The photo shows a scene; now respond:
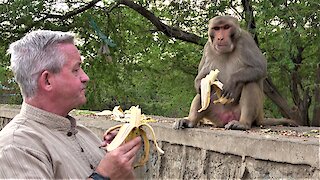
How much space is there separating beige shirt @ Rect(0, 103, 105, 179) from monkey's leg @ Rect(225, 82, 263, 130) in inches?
111

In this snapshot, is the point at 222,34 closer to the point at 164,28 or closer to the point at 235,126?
the point at 235,126

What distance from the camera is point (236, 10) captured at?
9695 mm

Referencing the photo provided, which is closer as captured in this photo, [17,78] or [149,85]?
[17,78]

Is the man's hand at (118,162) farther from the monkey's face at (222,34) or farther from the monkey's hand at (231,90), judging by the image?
the monkey's face at (222,34)

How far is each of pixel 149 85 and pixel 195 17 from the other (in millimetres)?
3124

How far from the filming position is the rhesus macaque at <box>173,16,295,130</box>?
512cm

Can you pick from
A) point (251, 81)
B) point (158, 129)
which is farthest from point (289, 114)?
point (158, 129)

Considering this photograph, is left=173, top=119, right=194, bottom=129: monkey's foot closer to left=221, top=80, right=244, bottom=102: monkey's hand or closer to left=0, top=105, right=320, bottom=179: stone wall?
left=0, top=105, right=320, bottom=179: stone wall

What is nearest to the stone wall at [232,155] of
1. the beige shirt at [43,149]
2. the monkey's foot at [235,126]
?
the beige shirt at [43,149]

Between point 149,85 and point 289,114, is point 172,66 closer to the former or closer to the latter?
point 149,85

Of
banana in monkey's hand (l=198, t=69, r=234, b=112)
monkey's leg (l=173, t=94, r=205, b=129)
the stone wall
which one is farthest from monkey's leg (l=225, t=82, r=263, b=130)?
the stone wall

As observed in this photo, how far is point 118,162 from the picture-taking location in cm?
204

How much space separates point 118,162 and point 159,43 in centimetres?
938

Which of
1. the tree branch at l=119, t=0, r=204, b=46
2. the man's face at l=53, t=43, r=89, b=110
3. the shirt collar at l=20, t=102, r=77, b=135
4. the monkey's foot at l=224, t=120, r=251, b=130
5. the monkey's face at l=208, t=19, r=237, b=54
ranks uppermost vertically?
the tree branch at l=119, t=0, r=204, b=46
